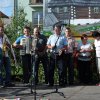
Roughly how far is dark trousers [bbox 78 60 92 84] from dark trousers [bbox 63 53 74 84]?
0.36 m

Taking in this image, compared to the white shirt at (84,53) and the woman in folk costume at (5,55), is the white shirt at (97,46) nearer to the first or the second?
the white shirt at (84,53)

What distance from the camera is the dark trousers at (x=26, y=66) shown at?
13203 mm

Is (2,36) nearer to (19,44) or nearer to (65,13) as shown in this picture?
(19,44)

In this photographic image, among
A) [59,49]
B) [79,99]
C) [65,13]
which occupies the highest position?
[65,13]

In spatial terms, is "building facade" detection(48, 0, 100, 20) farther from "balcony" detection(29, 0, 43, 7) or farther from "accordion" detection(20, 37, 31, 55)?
"balcony" detection(29, 0, 43, 7)

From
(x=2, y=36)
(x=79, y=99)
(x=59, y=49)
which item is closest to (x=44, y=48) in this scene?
(x=59, y=49)

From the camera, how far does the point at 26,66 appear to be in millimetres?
13273

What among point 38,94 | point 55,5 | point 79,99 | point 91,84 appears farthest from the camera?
point 55,5

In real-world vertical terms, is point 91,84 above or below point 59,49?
below

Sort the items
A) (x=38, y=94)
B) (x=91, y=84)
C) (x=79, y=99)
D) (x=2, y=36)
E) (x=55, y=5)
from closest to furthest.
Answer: (x=79, y=99), (x=38, y=94), (x=2, y=36), (x=91, y=84), (x=55, y=5)

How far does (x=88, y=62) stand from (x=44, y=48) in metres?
1.53

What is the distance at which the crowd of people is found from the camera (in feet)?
42.0

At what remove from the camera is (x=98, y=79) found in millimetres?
13648

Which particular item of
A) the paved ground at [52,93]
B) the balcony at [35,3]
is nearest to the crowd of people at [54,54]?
the paved ground at [52,93]
